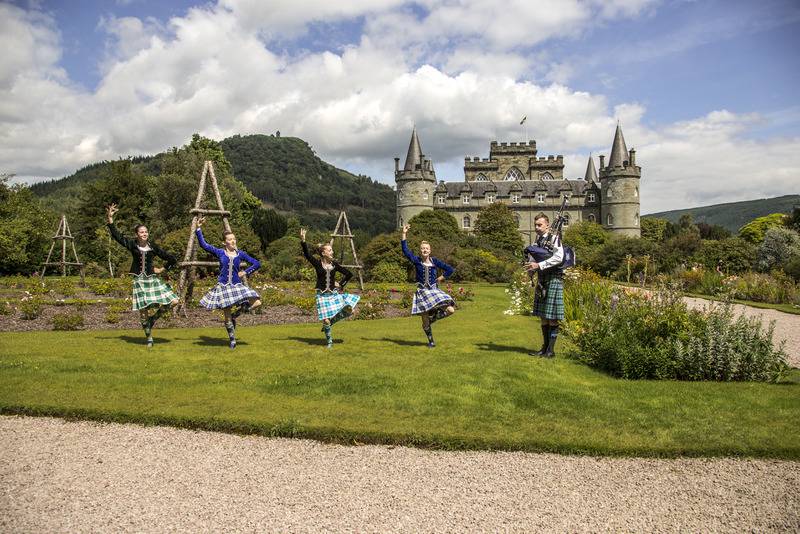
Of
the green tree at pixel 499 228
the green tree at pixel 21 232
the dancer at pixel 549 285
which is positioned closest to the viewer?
the dancer at pixel 549 285

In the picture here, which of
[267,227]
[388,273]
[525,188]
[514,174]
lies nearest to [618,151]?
[525,188]

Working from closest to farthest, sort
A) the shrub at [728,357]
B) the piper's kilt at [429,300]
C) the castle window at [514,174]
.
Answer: the shrub at [728,357], the piper's kilt at [429,300], the castle window at [514,174]

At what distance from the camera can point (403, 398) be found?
7.48 meters

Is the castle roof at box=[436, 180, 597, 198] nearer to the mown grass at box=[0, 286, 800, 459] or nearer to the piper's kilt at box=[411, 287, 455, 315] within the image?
the piper's kilt at box=[411, 287, 455, 315]

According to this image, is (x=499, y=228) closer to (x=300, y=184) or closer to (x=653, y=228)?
(x=653, y=228)

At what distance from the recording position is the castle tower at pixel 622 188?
2803 inches

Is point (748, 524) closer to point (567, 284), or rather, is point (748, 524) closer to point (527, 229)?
point (567, 284)

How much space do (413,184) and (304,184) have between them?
93034mm

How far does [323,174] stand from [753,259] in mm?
148165

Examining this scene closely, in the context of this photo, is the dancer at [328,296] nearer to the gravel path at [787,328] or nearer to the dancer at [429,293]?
the dancer at [429,293]

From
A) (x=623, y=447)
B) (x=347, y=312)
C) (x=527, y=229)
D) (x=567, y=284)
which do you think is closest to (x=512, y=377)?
(x=623, y=447)

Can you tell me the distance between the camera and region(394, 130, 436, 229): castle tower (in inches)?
2869

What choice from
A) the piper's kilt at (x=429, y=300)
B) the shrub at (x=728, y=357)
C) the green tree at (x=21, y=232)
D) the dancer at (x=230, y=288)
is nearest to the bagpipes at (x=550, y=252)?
the piper's kilt at (x=429, y=300)

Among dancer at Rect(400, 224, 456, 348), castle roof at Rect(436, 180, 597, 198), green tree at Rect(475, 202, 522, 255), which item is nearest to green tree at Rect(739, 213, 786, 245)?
castle roof at Rect(436, 180, 597, 198)
